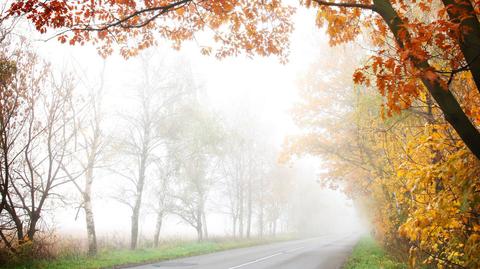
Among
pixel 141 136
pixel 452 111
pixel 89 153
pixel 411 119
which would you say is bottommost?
pixel 452 111

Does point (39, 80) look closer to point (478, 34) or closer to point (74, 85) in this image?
point (74, 85)

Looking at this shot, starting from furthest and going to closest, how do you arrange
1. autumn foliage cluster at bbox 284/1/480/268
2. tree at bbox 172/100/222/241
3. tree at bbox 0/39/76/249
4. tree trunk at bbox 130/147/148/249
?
tree at bbox 172/100/222/241 < tree trunk at bbox 130/147/148/249 < tree at bbox 0/39/76/249 < autumn foliage cluster at bbox 284/1/480/268

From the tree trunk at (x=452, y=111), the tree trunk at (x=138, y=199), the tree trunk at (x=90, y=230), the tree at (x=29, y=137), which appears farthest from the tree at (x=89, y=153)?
the tree trunk at (x=452, y=111)

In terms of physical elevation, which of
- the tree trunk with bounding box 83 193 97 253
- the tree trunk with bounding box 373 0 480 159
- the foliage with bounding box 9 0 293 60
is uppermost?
the foliage with bounding box 9 0 293 60

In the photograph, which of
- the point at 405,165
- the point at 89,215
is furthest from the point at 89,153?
the point at 405,165

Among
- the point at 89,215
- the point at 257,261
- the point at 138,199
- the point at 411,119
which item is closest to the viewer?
the point at 411,119

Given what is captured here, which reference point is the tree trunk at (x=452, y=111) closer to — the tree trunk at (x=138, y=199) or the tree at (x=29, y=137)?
the tree at (x=29, y=137)

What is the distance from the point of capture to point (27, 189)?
11367 mm

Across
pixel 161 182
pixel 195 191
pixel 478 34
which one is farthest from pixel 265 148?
pixel 478 34

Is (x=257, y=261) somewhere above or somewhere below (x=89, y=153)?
below

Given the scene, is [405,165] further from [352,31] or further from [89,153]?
[89,153]

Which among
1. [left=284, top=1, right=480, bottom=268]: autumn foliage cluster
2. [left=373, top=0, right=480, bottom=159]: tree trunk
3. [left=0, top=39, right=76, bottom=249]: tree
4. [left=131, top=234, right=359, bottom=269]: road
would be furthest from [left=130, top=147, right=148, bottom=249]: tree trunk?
[left=373, top=0, right=480, bottom=159]: tree trunk

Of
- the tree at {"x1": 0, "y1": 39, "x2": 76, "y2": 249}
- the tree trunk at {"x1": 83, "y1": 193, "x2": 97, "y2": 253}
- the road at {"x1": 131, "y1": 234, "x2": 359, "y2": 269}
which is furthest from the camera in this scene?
the tree trunk at {"x1": 83, "y1": 193, "x2": 97, "y2": 253}

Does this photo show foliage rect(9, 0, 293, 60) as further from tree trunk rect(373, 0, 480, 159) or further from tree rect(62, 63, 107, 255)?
tree rect(62, 63, 107, 255)
